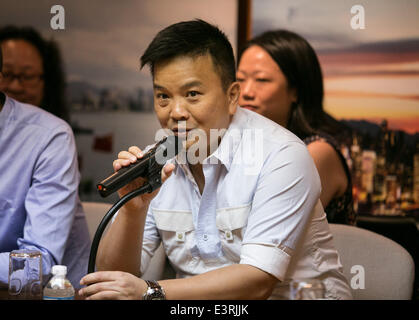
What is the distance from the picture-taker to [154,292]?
125cm

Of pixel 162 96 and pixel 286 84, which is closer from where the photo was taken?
pixel 162 96

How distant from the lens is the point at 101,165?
11.2 ft

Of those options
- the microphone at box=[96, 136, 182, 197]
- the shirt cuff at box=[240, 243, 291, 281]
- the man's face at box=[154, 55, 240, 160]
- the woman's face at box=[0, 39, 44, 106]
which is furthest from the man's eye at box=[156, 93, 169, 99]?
the woman's face at box=[0, 39, 44, 106]

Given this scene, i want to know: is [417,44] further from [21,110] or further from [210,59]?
[21,110]

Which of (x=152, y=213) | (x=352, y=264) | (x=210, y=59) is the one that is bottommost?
(x=352, y=264)

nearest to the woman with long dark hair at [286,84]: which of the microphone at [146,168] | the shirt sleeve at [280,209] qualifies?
the shirt sleeve at [280,209]

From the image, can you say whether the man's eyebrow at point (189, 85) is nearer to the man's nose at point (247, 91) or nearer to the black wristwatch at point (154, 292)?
the black wristwatch at point (154, 292)

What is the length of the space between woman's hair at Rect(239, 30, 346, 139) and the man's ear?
90 cm

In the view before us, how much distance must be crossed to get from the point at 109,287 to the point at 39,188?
2.40 feet

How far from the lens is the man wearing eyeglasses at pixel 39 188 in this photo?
5.78ft

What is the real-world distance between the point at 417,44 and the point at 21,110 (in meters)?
1.97

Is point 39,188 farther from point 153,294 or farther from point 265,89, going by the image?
point 265,89

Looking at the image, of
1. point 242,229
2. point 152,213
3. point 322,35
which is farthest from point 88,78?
point 242,229

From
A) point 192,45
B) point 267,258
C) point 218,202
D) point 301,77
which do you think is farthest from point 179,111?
point 301,77
